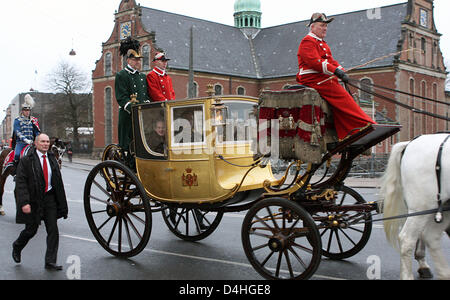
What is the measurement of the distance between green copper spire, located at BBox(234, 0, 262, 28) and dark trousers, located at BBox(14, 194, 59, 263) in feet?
159

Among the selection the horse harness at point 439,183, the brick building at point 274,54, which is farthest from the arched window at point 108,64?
the horse harness at point 439,183

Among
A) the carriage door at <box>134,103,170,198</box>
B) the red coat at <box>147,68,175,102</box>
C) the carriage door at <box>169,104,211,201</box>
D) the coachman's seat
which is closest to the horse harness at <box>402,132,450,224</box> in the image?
the coachman's seat

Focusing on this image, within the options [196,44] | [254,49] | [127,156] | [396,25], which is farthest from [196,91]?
[127,156]

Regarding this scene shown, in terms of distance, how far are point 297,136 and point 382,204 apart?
1220 mm

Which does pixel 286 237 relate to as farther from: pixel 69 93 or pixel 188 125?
pixel 69 93

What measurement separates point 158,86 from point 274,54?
4072 cm

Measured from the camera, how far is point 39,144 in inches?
238

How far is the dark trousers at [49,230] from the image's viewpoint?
586 centimetres

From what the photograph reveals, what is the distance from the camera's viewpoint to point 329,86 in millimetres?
5129

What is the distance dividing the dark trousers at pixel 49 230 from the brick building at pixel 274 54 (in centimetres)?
3142

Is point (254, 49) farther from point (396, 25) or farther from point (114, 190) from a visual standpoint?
point (114, 190)

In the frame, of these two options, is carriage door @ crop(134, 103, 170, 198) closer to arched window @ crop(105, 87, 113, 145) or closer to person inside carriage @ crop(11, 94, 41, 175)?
person inside carriage @ crop(11, 94, 41, 175)

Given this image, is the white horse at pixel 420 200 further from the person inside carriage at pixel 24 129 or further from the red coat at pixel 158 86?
the person inside carriage at pixel 24 129

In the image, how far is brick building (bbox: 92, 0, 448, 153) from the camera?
38156 millimetres
